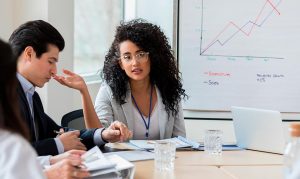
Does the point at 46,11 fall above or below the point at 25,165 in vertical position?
above

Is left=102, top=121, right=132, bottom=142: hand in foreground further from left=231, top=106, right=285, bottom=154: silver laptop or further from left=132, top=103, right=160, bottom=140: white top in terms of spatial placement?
left=231, top=106, right=285, bottom=154: silver laptop

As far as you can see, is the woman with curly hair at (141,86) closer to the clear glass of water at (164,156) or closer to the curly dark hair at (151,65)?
the curly dark hair at (151,65)

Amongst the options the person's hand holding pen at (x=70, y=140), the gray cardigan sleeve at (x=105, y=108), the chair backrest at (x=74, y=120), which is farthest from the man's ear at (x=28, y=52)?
the gray cardigan sleeve at (x=105, y=108)

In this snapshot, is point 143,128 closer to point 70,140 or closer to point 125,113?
point 125,113

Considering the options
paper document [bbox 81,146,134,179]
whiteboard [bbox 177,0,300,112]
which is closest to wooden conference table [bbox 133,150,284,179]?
paper document [bbox 81,146,134,179]

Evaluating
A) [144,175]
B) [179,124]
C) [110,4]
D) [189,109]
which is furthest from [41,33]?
[110,4]

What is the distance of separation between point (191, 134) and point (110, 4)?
1512 mm

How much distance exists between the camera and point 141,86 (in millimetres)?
2754

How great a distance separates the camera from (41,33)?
1.95 m

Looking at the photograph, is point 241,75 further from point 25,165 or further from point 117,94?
point 25,165

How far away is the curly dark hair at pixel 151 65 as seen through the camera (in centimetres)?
268

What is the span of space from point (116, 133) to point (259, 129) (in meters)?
0.73

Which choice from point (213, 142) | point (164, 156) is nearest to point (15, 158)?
point (164, 156)

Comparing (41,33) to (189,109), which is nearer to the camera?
(41,33)
